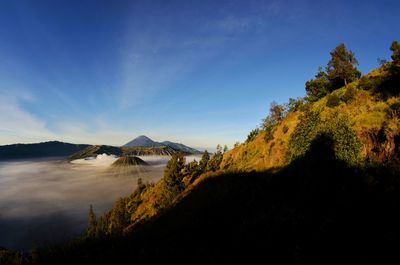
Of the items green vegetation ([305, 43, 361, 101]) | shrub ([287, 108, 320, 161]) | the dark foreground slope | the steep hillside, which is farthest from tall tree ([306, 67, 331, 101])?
the dark foreground slope

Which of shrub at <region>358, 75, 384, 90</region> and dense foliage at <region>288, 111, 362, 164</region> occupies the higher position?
shrub at <region>358, 75, 384, 90</region>

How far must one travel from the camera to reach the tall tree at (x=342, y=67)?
151 ft

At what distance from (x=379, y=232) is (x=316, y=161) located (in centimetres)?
1092

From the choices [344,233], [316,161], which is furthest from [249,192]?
[344,233]

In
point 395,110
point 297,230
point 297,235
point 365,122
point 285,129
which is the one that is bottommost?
point 297,235

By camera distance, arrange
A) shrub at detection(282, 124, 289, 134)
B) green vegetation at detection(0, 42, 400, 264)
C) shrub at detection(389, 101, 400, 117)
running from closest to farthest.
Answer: green vegetation at detection(0, 42, 400, 264) → shrub at detection(389, 101, 400, 117) → shrub at detection(282, 124, 289, 134)

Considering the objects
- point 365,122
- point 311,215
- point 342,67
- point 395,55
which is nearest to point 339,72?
point 342,67

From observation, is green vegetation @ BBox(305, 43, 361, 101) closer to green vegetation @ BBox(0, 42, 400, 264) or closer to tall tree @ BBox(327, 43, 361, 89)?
tall tree @ BBox(327, 43, 361, 89)

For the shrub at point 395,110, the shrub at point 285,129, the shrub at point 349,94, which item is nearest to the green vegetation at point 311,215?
the shrub at point 395,110

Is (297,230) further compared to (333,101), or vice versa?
(333,101)

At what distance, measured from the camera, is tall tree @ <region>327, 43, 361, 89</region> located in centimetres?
4609

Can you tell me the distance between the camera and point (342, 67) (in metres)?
46.9

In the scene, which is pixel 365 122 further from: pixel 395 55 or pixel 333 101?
pixel 395 55

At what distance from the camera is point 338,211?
39.6 feet
